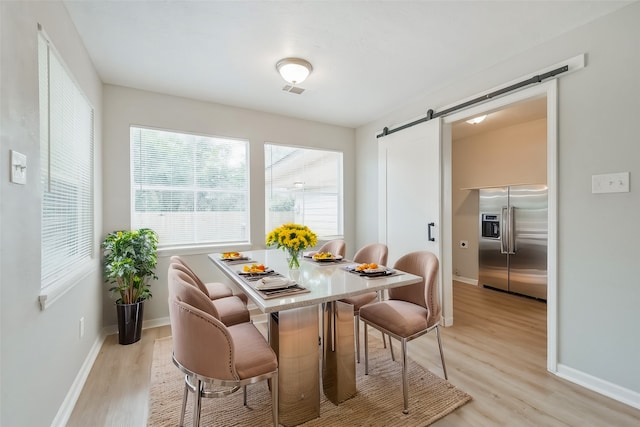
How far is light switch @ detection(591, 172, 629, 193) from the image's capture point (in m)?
1.89

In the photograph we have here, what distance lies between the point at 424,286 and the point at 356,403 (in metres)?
0.93

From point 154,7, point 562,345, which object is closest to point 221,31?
point 154,7

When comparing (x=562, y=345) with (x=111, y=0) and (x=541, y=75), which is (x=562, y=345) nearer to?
(x=541, y=75)

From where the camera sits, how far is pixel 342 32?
2.18m

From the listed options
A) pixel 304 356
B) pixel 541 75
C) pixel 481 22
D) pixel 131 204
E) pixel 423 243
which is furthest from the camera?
pixel 423 243

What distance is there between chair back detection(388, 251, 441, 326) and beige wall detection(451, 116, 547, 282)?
3005 mm

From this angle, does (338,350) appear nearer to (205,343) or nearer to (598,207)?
(205,343)

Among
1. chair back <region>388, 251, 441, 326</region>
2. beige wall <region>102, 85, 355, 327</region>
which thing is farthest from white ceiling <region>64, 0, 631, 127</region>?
chair back <region>388, 251, 441, 326</region>

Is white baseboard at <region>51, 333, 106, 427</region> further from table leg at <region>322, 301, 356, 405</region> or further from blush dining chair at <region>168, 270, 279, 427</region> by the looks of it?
table leg at <region>322, 301, 356, 405</region>

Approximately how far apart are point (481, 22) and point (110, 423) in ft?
12.0

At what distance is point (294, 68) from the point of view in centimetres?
256

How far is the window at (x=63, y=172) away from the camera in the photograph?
164 cm

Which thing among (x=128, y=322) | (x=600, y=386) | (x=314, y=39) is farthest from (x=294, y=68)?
(x=600, y=386)

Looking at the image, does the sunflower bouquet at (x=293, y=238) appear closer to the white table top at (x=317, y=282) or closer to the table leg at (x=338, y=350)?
the white table top at (x=317, y=282)
